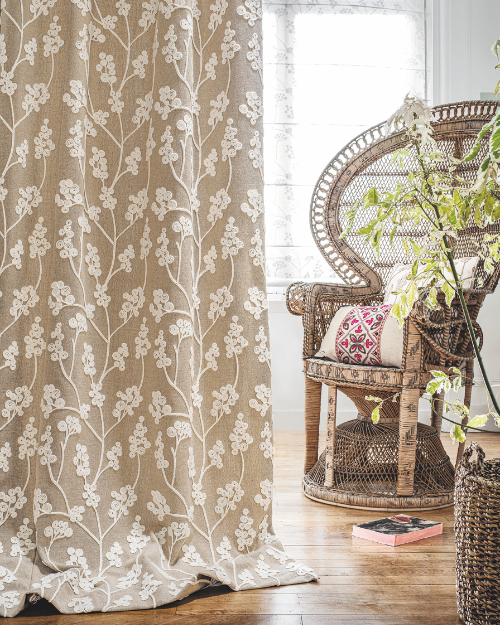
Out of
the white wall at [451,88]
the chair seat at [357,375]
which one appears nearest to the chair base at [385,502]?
the chair seat at [357,375]

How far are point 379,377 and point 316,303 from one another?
0.39 metres

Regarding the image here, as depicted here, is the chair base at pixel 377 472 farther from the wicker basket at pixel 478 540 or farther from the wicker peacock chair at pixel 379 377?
the wicker basket at pixel 478 540

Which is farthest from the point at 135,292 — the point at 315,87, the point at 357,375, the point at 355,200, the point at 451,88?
the point at 451,88

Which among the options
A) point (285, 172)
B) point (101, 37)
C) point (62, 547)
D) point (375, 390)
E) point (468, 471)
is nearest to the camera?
point (468, 471)

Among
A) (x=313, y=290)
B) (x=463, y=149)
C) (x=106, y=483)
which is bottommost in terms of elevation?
(x=106, y=483)

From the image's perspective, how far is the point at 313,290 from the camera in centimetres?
191

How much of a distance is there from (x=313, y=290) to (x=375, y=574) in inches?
36.5

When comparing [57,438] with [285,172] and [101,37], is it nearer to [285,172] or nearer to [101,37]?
[101,37]

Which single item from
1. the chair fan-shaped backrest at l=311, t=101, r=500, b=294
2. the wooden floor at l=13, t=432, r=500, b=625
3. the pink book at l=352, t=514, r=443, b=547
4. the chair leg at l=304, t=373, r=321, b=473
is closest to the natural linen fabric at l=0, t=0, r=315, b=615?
the wooden floor at l=13, t=432, r=500, b=625

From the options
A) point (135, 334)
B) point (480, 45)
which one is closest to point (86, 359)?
point (135, 334)

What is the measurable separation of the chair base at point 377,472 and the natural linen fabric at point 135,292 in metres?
0.50

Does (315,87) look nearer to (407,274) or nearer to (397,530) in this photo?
(407,274)

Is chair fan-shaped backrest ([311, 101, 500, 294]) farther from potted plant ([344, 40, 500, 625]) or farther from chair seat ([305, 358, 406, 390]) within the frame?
potted plant ([344, 40, 500, 625])

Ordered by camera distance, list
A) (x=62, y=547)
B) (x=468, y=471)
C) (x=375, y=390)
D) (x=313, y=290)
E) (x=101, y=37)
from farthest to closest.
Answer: (x=313, y=290)
(x=375, y=390)
(x=101, y=37)
(x=62, y=547)
(x=468, y=471)
